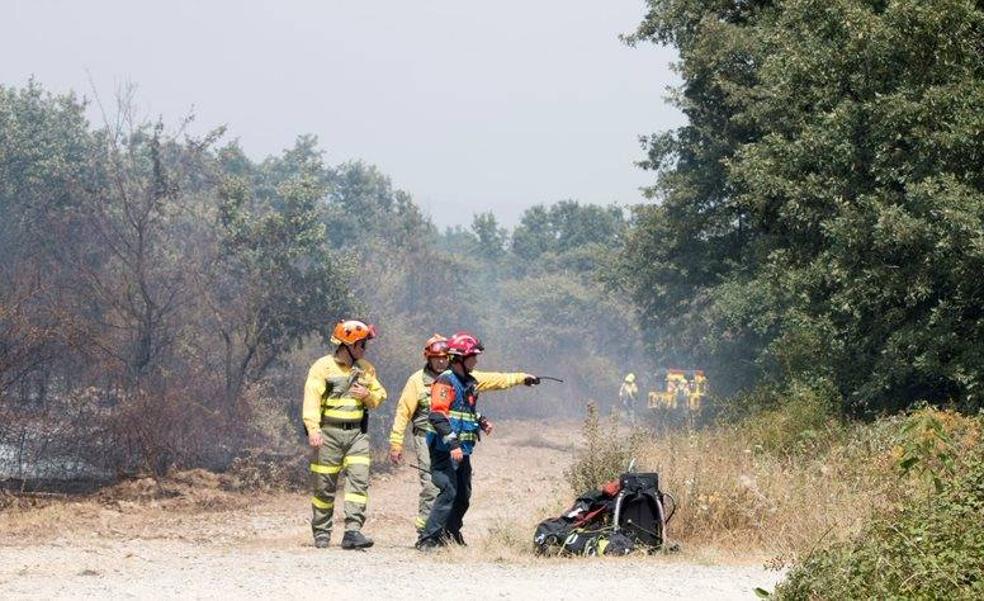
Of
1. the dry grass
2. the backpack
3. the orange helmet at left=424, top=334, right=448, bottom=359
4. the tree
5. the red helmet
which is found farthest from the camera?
the tree

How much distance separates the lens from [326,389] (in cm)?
1233

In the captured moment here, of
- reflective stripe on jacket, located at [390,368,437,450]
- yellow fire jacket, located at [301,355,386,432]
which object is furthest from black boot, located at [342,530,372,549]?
reflective stripe on jacket, located at [390,368,437,450]

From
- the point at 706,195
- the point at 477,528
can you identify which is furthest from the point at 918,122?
Answer: the point at 706,195

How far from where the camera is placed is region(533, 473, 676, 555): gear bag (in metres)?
11.0

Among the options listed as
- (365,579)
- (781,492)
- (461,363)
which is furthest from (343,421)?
(781,492)

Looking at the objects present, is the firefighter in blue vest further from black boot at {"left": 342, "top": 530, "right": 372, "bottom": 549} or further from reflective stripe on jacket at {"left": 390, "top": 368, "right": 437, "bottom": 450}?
reflective stripe on jacket at {"left": 390, "top": 368, "right": 437, "bottom": 450}

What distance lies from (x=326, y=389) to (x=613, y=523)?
9.41 ft

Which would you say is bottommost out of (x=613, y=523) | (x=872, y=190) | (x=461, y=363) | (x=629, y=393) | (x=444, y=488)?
(x=629, y=393)

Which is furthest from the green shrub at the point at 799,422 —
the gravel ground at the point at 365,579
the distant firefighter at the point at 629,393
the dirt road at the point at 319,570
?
the distant firefighter at the point at 629,393

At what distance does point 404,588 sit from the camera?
9172mm

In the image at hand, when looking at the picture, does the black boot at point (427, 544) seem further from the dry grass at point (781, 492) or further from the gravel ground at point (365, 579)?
the dry grass at point (781, 492)

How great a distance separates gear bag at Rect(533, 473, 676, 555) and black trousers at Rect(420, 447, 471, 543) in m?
0.92

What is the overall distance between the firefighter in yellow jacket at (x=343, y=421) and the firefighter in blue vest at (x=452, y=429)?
646mm

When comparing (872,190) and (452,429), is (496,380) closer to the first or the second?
(452,429)
